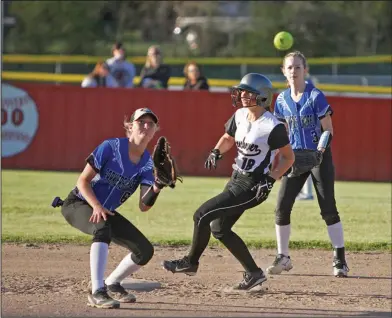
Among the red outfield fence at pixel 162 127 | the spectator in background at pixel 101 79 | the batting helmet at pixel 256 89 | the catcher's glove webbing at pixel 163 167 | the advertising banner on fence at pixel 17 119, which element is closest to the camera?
the catcher's glove webbing at pixel 163 167

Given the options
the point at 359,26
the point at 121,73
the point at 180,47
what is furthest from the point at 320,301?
the point at 180,47

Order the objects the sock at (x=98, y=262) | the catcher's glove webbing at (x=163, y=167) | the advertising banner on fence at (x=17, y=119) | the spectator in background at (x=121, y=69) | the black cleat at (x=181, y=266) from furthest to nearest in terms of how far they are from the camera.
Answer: the spectator in background at (x=121, y=69), the advertising banner on fence at (x=17, y=119), the black cleat at (x=181, y=266), the catcher's glove webbing at (x=163, y=167), the sock at (x=98, y=262)

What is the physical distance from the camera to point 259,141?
8.55m

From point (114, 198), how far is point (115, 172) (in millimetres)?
217

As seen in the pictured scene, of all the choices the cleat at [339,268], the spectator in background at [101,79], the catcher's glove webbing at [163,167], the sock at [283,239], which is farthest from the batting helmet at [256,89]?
the spectator in background at [101,79]

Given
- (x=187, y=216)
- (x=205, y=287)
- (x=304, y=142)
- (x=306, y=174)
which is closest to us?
(x=205, y=287)

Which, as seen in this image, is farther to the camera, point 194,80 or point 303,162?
point 194,80

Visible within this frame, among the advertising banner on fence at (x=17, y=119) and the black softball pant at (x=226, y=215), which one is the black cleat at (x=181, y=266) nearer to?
the black softball pant at (x=226, y=215)

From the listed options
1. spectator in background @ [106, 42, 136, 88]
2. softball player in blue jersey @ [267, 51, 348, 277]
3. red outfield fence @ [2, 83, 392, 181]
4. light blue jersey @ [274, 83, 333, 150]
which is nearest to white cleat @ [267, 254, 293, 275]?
softball player in blue jersey @ [267, 51, 348, 277]

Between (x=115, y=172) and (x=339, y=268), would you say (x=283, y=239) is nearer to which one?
(x=339, y=268)

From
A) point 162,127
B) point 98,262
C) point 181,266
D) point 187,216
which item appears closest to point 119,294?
point 98,262

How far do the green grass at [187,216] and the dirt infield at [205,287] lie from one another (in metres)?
0.59

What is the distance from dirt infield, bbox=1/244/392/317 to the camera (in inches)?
314

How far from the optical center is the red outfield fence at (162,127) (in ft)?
61.8
